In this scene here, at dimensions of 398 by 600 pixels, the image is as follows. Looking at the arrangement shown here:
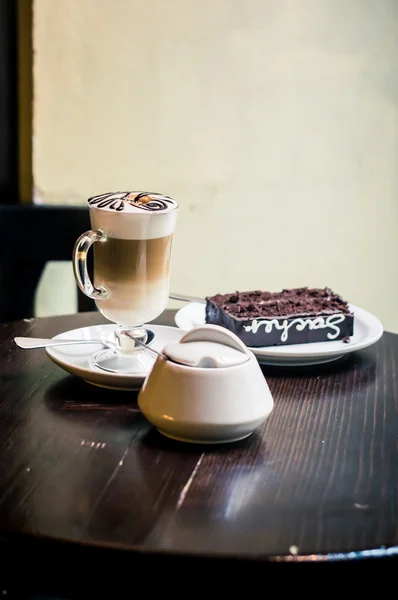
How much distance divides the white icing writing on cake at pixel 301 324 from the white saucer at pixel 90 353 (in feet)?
0.46

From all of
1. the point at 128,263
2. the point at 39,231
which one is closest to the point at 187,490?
the point at 128,263

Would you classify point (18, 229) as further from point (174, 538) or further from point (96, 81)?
point (174, 538)

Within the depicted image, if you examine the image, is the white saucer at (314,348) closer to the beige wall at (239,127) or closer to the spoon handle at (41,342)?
the spoon handle at (41,342)

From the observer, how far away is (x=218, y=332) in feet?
2.83

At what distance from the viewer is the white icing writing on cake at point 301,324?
1.17m

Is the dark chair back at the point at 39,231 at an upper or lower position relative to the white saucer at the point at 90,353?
lower

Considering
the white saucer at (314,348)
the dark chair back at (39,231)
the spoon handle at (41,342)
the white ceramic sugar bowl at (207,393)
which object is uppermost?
the white ceramic sugar bowl at (207,393)

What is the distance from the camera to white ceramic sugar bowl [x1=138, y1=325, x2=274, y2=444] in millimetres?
808

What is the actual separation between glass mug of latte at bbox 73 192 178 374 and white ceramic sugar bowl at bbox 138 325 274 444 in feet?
0.54

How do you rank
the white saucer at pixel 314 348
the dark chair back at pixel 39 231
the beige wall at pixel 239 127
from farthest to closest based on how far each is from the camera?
the beige wall at pixel 239 127 < the dark chair back at pixel 39 231 < the white saucer at pixel 314 348

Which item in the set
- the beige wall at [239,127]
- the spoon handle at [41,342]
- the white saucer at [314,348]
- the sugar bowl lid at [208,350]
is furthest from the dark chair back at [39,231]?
the sugar bowl lid at [208,350]

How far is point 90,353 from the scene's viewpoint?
110cm

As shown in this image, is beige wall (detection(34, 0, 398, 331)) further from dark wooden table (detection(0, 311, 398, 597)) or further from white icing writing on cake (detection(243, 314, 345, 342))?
dark wooden table (detection(0, 311, 398, 597))

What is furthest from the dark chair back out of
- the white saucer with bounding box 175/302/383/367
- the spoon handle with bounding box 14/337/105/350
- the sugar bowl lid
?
the sugar bowl lid
